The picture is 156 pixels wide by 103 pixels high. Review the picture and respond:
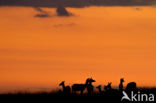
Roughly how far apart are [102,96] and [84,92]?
20.9ft

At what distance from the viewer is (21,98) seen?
52188mm

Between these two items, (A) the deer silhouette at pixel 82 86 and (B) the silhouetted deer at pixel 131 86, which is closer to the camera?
(A) the deer silhouette at pixel 82 86

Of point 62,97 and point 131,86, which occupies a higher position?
point 131,86

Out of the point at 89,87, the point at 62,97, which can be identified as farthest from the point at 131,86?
the point at 62,97

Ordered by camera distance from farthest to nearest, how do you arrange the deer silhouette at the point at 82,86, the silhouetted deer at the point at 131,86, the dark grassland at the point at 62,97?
1. the silhouetted deer at the point at 131,86
2. the deer silhouette at the point at 82,86
3. the dark grassland at the point at 62,97

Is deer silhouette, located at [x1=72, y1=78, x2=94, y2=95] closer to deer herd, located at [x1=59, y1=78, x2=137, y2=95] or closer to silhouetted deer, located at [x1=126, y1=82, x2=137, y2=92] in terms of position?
deer herd, located at [x1=59, y1=78, x2=137, y2=95]

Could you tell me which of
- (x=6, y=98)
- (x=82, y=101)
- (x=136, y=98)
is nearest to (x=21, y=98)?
(x=6, y=98)

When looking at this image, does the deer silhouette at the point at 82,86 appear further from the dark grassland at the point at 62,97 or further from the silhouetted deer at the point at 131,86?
the silhouetted deer at the point at 131,86

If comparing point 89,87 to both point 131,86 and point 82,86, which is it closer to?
point 82,86

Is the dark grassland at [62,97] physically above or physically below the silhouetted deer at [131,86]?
below

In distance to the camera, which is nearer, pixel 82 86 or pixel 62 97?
pixel 62 97

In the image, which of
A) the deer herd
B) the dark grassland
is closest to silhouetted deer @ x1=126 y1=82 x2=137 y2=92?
the deer herd

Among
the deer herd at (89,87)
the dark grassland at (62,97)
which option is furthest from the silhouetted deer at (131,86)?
the dark grassland at (62,97)

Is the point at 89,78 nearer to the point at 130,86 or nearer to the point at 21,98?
the point at 130,86
